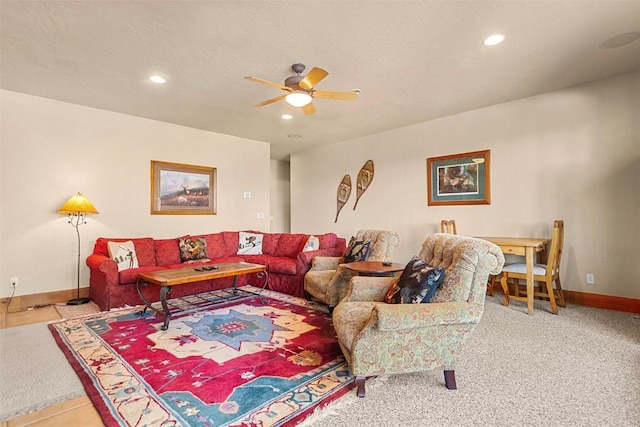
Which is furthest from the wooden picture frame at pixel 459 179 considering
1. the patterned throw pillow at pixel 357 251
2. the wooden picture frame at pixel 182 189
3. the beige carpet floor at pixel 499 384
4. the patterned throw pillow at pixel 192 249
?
the wooden picture frame at pixel 182 189

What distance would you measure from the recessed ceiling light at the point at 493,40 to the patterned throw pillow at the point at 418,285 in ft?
7.02

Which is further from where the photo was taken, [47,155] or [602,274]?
[47,155]

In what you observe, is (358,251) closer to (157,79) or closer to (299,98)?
(299,98)

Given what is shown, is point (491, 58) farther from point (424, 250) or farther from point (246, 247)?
point (246, 247)

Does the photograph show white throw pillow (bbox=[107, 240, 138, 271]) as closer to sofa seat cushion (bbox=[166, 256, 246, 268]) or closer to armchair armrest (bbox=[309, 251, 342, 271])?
sofa seat cushion (bbox=[166, 256, 246, 268])

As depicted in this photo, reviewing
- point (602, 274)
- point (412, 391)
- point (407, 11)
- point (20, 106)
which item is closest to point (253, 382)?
point (412, 391)

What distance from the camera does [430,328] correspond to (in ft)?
6.29

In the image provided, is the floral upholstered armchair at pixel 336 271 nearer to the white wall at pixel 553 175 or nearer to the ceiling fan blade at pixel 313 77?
the white wall at pixel 553 175

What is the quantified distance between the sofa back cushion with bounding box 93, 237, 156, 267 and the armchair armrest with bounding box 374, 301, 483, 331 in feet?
12.1

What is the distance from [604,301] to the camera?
12.3ft

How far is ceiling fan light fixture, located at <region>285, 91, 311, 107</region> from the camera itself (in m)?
3.28

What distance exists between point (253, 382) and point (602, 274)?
4191mm

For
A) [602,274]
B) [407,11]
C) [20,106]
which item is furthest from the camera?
[20,106]

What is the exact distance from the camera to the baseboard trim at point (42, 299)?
3.95 metres
